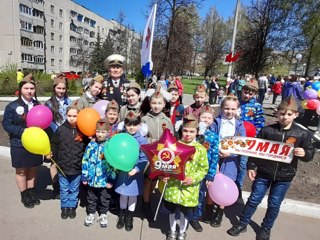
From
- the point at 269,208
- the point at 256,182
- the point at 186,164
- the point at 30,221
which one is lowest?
the point at 30,221

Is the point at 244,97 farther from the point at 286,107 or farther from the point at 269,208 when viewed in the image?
the point at 269,208

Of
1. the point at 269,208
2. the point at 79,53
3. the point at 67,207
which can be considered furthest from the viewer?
the point at 79,53

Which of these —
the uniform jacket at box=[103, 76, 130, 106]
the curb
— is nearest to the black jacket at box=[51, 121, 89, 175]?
the uniform jacket at box=[103, 76, 130, 106]

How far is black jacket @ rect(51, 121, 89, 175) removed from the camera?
10.8 ft

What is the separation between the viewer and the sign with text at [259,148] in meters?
2.88

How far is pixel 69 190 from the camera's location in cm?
349

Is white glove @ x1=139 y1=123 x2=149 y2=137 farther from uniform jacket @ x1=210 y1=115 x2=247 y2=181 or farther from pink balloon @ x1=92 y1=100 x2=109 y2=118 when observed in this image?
uniform jacket @ x1=210 y1=115 x2=247 y2=181

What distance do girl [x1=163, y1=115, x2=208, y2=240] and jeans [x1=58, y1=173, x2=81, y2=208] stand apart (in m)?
1.34

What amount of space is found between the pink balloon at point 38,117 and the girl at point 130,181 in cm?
108

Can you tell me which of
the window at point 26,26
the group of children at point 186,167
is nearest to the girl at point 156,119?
the group of children at point 186,167

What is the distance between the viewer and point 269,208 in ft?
10.2

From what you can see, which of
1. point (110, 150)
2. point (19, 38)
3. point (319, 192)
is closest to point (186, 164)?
point (110, 150)

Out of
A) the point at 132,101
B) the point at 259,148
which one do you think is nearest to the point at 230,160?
the point at 259,148

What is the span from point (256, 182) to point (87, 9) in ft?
215
